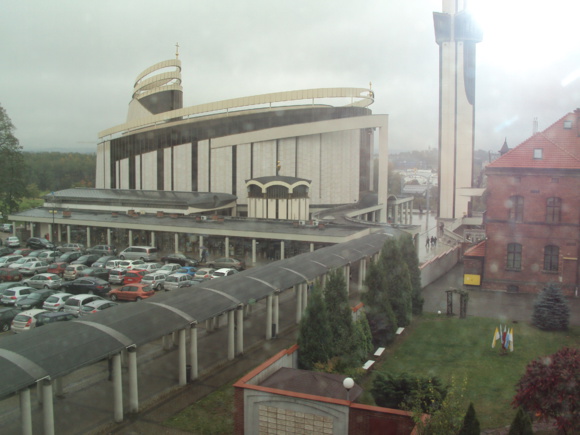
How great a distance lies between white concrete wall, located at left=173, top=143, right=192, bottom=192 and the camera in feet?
170

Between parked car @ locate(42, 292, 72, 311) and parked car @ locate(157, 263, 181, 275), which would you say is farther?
parked car @ locate(157, 263, 181, 275)

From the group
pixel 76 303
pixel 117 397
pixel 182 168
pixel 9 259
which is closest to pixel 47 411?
pixel 117 397

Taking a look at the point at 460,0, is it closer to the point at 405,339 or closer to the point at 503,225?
the point at 503,225

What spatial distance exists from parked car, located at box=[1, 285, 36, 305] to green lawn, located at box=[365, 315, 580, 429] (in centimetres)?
1402

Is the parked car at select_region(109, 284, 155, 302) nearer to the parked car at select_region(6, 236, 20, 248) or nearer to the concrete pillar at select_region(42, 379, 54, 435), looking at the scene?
the concrete pillar at select_region(42, 379, 54, 435)

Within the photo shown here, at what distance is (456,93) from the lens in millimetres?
49625

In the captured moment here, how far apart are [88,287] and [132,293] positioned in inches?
93.5

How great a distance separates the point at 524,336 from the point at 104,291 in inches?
633

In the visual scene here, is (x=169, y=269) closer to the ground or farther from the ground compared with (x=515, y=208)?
closer to the ground

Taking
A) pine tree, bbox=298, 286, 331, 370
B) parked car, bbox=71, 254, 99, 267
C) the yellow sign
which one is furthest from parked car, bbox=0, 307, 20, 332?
the yellow sign

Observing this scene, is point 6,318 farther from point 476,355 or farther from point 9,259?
point 476,355

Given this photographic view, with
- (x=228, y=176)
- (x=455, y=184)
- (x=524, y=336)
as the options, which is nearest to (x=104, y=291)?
(x=524, y=336)

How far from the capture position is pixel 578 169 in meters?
22.6

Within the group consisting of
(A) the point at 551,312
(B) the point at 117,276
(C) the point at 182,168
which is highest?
(C) the point at 182,168
